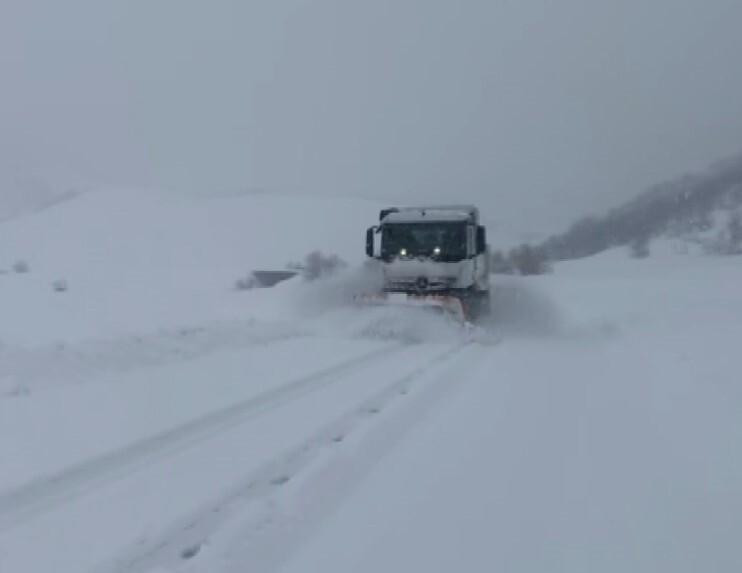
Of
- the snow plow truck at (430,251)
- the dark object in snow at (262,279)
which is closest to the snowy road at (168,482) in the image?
the snow plow truck at (430,251)

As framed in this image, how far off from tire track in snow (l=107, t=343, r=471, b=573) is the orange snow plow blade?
866 cm

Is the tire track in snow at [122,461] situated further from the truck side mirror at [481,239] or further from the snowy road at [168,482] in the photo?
the truck side mirror at [481,239]

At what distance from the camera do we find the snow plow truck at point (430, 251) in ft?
60.4

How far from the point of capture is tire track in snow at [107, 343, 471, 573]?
3918 mm

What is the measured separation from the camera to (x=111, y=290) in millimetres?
33500

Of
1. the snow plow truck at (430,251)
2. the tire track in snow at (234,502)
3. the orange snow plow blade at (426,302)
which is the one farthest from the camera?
the snow plow truck at (430,251)

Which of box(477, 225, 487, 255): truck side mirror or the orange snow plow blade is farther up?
box(477, 225, 487, 255): truck side mirror

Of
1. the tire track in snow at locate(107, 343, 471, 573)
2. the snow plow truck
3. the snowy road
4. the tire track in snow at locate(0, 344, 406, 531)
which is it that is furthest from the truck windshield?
the tire track in snow at locate(107, 343, 471, 573)

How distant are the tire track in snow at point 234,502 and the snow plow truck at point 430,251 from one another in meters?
10.3

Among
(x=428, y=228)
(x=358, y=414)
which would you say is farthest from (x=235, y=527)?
(x=428, y=228)

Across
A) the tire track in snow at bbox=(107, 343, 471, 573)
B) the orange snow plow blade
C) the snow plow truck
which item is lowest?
the tire track in snow at bbox=(107, 343, 471, 573)

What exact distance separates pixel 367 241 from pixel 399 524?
1461cm

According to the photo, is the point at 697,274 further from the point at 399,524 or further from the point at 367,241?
the point at 399,524

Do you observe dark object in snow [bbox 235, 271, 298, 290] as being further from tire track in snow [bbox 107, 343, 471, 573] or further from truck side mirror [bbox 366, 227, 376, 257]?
tire track in snow [bbox 107, 343, 471, 573]
